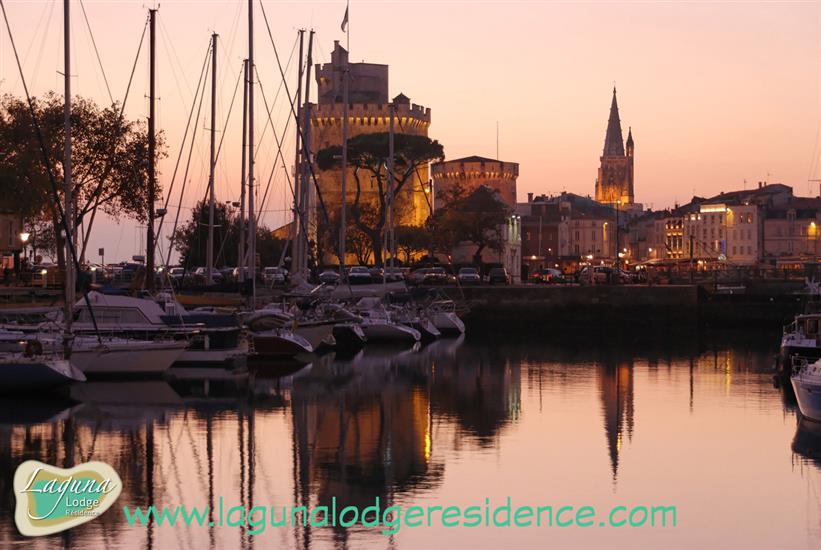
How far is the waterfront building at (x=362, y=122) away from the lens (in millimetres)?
93812

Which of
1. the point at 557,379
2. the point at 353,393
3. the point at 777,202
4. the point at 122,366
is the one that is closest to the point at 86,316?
the point at 122,366

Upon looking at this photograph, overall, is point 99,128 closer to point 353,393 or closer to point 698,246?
point 353,393

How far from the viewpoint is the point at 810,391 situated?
25.5 m

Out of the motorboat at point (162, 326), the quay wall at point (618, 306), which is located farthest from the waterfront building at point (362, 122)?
the motorboat at point (162, 326)

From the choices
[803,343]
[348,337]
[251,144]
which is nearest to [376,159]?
[348,337]

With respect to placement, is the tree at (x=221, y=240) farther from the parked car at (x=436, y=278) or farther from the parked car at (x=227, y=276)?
the parked car at (x=436, y=278)

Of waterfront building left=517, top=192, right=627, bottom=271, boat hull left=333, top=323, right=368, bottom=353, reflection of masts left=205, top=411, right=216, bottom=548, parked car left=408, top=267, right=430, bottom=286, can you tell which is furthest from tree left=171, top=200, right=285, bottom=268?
waterfront building left=517, top=192, right=627, bottom=271

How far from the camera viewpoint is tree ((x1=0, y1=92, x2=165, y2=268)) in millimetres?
46281

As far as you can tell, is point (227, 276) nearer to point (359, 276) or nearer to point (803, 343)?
point (359, 276)

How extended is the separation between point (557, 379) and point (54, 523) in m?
22.2

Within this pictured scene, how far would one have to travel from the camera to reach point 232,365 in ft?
116

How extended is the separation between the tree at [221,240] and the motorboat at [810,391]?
43.6 metres

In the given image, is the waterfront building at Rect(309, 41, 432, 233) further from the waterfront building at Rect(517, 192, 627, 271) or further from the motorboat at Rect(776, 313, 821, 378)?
the motorboat at Rect(776, 313, 821, 378)

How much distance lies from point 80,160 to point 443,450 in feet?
88.7
